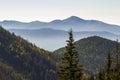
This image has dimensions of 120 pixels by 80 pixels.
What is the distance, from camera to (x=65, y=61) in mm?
26828

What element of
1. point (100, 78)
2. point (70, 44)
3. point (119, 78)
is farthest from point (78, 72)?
point (100, 78)

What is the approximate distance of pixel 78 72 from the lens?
26.6 meters

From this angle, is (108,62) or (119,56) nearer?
(108,62)

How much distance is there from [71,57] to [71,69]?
1036 millimetres

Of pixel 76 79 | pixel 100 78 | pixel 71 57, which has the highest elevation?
pixel 71 57

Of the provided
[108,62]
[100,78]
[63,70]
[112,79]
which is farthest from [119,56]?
[63,70]

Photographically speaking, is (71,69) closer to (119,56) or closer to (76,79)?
(76,79)

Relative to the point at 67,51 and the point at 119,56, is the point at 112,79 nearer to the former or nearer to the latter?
the point at 119,56

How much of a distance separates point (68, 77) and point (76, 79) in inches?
28.6

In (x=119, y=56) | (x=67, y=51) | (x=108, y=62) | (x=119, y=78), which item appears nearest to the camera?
(x=67, y=51)

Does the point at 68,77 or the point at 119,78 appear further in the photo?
the point at 119,78

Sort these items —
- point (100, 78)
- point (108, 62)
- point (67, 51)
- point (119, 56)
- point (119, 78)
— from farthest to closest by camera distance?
1. point (119, 56)
2. point (108, 62)
3. point (100, 78)
4. point (119, 78)
5. point (67, 51)

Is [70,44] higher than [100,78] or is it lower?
higher

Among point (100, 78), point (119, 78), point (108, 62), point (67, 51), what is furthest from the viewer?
point (108, 62)
